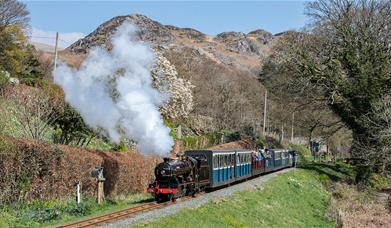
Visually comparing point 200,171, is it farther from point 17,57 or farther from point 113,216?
point 17,57

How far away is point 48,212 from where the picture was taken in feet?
61.9

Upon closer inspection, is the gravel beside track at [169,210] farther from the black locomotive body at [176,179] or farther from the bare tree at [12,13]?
the bare tree at [12,13]

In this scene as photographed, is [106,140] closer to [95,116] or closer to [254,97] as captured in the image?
[95,116]

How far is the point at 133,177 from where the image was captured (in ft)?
91.2

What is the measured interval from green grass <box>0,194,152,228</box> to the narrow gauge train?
220cm

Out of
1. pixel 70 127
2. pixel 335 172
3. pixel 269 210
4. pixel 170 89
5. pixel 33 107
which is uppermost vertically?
pixel 170 89

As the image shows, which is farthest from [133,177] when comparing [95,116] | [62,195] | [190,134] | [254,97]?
[254,97]

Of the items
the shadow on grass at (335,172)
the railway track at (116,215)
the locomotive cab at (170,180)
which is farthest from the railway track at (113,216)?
the shadow on grass at (335,172)

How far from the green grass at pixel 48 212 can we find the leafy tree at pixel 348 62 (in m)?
26.5

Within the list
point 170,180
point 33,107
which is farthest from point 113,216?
point 33,107

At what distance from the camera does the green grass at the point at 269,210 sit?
19.5 meters

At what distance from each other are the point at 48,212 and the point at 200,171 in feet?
30.6

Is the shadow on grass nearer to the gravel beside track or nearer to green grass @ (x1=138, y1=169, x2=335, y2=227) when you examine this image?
green grass @ (x1=138, y1=169, x2=335, y2=227)

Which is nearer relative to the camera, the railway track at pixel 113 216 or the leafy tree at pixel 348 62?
the railway track at pixel 113 216
